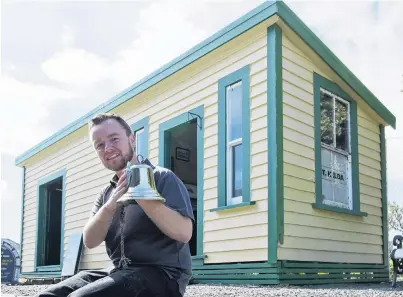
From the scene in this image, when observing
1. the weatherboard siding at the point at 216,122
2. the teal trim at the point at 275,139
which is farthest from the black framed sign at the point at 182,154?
the teal trim at the point at 275,139

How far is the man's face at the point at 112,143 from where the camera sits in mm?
2529

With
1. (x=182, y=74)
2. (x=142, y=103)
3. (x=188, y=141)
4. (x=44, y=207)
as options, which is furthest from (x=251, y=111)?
(x=44, y=207)

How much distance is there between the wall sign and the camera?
13.5 m

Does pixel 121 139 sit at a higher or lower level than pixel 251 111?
lower

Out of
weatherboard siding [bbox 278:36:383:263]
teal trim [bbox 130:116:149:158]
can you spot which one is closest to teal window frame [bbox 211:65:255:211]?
weatherboard siding [bbox 278:36:383:263]

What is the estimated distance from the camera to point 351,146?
27.9 ft

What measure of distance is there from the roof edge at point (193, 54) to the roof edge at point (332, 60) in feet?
0.96

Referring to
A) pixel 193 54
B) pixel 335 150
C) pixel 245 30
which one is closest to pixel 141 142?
pixel 193 54

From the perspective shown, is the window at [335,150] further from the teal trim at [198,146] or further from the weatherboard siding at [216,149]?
the teal trim at [198,146]

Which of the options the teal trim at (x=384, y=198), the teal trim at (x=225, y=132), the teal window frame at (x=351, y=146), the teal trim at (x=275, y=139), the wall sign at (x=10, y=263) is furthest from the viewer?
the wall sign at (x=10, y=263)

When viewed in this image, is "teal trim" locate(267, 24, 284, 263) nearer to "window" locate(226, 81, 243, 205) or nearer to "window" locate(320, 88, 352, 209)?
"window" locate(226, 81, 243, 205)

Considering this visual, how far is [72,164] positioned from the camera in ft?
41.4

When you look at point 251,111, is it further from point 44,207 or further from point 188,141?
point 44,207

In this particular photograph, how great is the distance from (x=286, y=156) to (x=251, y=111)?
757mm
